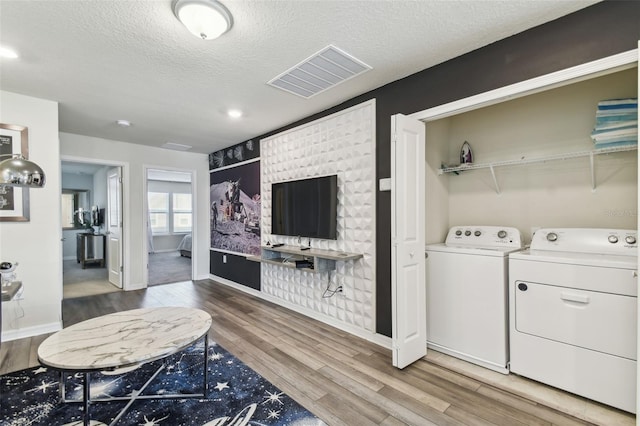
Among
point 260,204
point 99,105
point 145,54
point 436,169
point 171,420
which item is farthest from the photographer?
point 260,204

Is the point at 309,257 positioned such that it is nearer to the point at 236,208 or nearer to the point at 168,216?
the point at 236,208

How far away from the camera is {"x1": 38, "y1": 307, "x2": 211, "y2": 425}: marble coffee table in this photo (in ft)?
5.12

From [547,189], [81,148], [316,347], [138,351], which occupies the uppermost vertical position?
[81,148]

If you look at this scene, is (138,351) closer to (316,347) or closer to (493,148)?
(316,347)

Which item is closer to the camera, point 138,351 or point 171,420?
point 138,351

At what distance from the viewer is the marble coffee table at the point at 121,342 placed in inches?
61.4

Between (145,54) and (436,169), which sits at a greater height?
(145,54)

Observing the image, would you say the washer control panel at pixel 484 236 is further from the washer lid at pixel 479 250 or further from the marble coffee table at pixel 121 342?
the marble coffee table at pixel 121 342

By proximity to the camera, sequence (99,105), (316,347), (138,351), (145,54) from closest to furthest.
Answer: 1. (138,351)
2. (145,54)
3. (316,347)
4. (99,105)

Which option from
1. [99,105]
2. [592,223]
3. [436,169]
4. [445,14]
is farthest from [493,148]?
[99,105]

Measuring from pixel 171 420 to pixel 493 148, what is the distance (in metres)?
3.41

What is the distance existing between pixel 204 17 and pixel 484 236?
282 centimetres

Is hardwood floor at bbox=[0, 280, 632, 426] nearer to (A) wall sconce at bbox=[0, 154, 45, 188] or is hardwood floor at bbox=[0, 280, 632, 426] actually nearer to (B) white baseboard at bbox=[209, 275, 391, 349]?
(B) white baseboard at bbox=[209, 275, 391, 349]

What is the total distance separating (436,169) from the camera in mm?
3086
